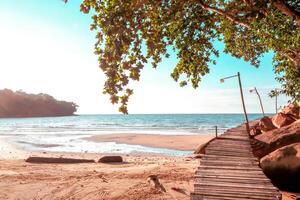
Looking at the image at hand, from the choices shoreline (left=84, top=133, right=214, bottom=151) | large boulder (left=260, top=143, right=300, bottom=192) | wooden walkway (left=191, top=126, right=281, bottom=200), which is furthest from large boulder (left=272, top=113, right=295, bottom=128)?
large boulder (left=260, top=143, right=300, bottom=192)

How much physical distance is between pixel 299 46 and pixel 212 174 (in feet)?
19.0

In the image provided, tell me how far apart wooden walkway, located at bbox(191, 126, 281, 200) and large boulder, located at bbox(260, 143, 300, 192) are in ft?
1.77

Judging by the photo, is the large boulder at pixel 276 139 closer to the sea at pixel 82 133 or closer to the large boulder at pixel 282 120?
the large boulder at pixel 282 120

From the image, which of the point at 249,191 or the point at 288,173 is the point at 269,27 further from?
the point at 249,191

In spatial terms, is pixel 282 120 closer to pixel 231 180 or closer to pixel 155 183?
pixel 155 183

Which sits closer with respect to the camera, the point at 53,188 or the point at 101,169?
the point at 53,188

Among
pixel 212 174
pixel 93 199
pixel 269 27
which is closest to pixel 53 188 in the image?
pixel 93 199

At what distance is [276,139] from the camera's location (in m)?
14.8

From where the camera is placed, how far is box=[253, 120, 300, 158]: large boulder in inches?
562

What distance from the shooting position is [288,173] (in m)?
11.3

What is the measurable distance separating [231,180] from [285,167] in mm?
3196

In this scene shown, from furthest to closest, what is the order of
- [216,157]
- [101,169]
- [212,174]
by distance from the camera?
[101,169], [216,157], [212,174]

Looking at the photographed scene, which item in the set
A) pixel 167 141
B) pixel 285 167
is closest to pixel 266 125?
pixel 285 167

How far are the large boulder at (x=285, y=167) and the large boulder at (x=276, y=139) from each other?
2.82 meters
